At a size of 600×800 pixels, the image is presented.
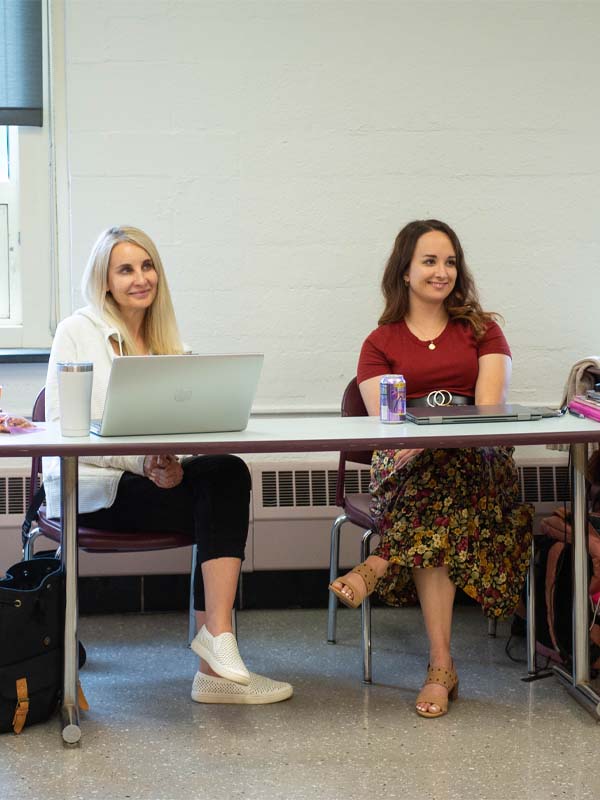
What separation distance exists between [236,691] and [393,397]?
0.80 metres

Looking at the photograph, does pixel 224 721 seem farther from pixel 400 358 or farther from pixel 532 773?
pixel 400 358

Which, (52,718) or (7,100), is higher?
(7,100)

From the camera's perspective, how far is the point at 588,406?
2498mm

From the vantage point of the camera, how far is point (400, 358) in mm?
2855

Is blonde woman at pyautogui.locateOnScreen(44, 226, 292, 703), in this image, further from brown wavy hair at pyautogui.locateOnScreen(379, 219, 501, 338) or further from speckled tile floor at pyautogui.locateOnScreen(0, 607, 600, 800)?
brown wavy hair at pyautogui.locateOnScreen(379, 219, 501, 338)

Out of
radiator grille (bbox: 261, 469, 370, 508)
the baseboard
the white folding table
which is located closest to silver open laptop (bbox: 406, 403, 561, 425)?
the white folding table

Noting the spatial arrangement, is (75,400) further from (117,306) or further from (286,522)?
(286,522)

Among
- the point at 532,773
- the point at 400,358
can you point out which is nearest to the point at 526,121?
the point at 400,358

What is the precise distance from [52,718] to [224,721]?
0.40 m

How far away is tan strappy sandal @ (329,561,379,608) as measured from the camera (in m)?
2.52

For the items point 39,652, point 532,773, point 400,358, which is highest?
point 400,358

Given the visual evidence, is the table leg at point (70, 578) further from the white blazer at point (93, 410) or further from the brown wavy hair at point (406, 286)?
the brown wavy hair at point (406, 286)

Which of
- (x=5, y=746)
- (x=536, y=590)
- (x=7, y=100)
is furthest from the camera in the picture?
(x=7, y=100)

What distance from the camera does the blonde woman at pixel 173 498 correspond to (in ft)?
8.19
